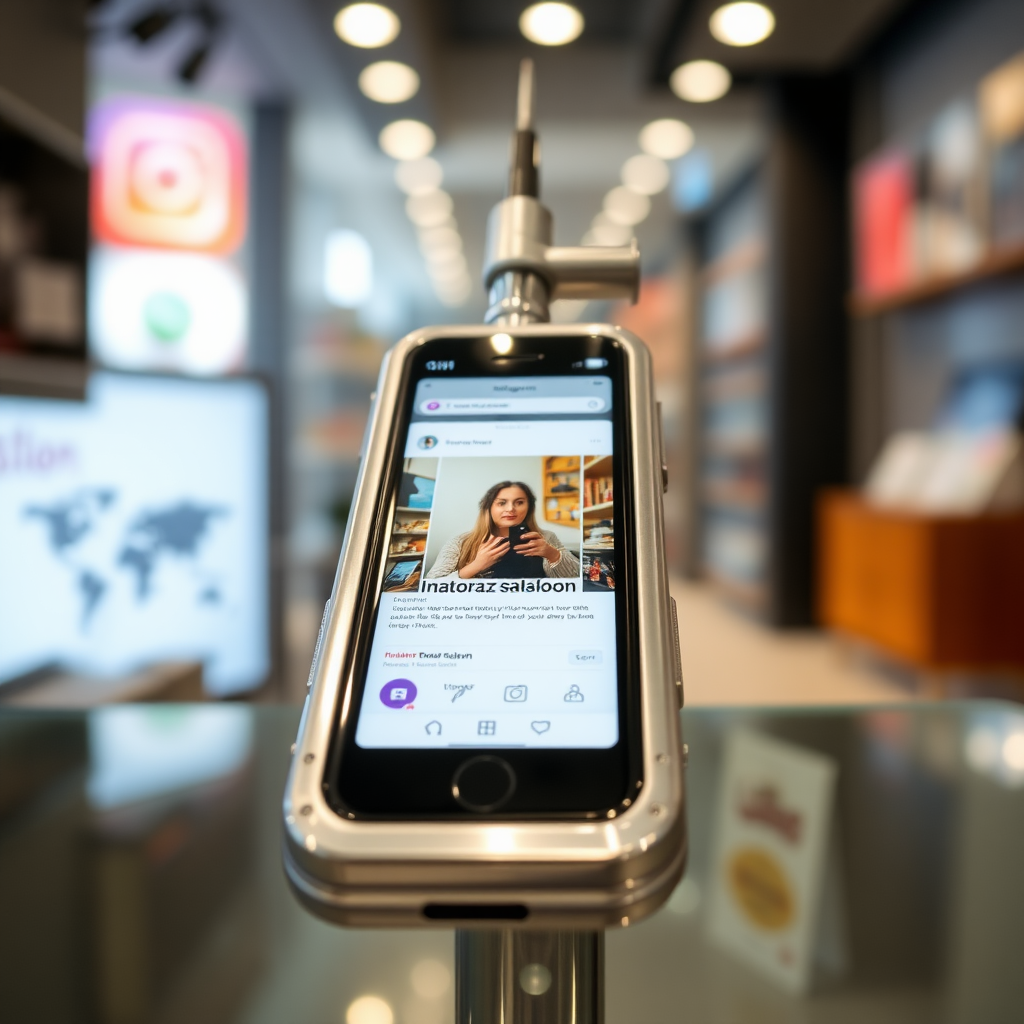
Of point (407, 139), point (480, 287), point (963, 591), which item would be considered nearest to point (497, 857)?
point (480, 287)

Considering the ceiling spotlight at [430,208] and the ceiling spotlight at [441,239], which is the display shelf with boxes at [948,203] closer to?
the ceiling spotlight at [430,208]

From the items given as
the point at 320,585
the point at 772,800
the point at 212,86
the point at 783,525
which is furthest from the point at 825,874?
the point at 212,86

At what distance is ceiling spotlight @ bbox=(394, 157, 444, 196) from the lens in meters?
5.08

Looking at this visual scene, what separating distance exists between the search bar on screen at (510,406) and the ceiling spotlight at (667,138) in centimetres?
445

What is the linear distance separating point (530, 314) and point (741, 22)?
114 inches

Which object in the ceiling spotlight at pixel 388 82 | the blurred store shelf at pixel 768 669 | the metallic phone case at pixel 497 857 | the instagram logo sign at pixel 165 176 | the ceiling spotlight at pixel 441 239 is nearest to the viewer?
the metallic phone case at pixel 497 857

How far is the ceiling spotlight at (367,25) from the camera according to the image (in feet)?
9.80

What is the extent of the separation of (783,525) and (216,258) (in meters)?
2.82

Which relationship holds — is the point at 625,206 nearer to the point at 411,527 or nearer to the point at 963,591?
the point at 963,591

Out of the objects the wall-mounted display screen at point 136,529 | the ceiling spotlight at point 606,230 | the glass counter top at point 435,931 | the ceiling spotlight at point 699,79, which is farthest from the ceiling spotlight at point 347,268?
the glass counter top at point 435,931

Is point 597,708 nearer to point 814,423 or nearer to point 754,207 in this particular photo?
point 814,423

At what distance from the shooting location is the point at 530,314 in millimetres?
366

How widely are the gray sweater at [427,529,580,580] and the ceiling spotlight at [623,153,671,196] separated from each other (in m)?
5.09

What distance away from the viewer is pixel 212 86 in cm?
419
